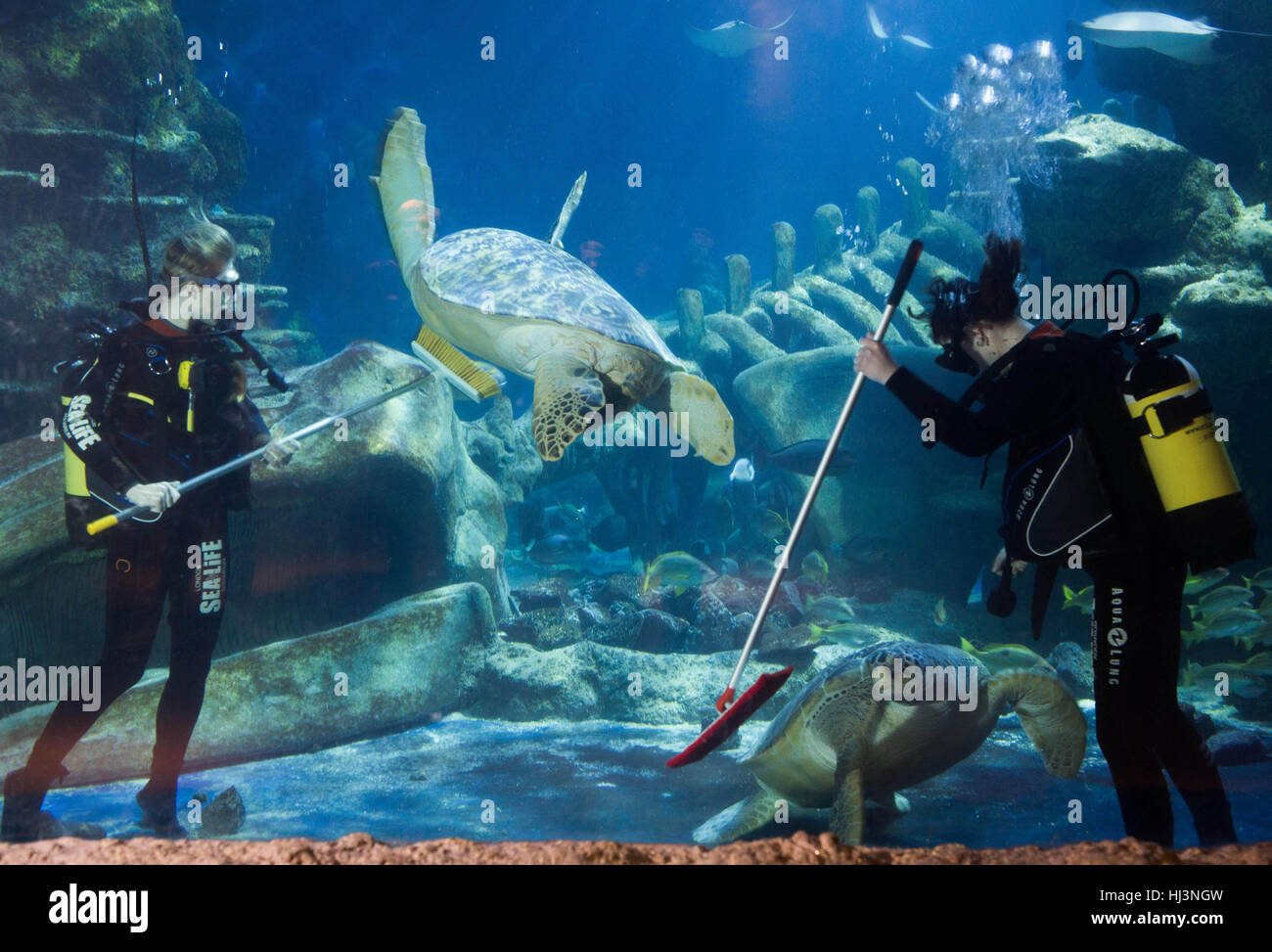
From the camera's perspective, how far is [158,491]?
8.41 ft

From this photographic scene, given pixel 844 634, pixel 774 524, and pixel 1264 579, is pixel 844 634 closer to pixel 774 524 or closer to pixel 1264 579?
pixel 774 524

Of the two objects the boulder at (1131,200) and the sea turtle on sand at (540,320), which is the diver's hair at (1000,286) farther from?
the boulder at (1131,200)

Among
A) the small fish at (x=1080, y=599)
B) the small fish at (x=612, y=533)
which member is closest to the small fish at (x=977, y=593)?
the small fish at (x=1080, y=599)

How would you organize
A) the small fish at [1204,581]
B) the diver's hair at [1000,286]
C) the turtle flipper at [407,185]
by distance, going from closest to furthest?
the diver's hair at [1000,286], the turtle flipper at [407,185], the small fish at [1204,581]

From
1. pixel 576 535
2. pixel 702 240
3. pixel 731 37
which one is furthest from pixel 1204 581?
pixel 731 37

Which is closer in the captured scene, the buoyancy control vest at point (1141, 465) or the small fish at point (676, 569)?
the buoyancy control vest at point (1141, 465)

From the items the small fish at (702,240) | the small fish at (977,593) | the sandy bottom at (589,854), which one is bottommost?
the small fish at (977,593)

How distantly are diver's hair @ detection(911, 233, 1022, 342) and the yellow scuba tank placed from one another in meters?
0.47

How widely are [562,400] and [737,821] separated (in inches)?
90.0

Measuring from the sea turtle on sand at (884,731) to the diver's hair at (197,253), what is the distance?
3.53m

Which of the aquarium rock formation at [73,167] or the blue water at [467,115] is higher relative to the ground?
the blue water at [467,115]

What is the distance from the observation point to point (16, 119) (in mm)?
6824

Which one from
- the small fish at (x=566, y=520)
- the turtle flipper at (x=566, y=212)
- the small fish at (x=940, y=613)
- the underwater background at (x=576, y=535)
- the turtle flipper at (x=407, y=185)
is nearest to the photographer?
the underwater background at (x=576, y=535)

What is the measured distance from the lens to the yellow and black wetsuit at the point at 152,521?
8.45 ft
